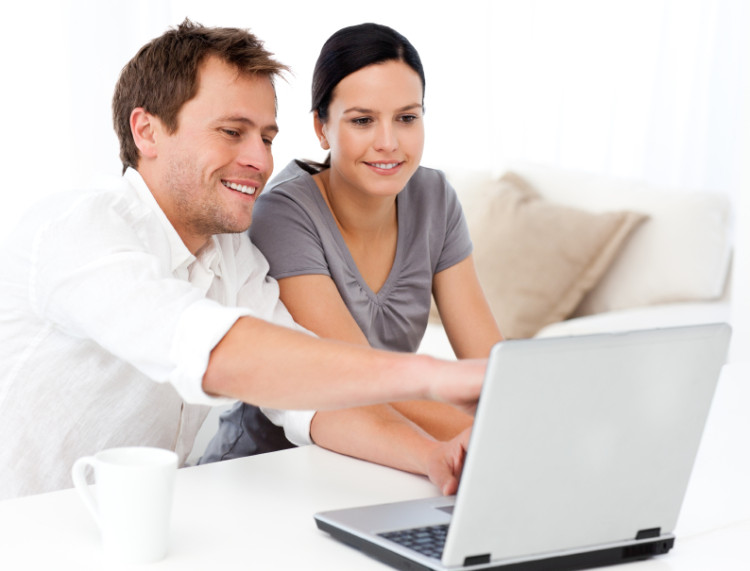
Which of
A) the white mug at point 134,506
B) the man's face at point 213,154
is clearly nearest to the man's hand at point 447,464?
the white mug at point 134,506

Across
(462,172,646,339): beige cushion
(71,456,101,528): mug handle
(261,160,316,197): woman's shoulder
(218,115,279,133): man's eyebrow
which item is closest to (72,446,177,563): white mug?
(71,456,101,528): mug handle

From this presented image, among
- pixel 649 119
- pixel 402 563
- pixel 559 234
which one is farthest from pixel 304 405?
pixel 649 119

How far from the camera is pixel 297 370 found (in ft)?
3.34

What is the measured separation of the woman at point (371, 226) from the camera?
162cm

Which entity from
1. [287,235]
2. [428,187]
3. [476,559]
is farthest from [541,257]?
[476,559]

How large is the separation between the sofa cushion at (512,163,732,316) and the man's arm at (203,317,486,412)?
7.83 ft

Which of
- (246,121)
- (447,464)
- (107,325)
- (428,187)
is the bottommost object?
(447,464)

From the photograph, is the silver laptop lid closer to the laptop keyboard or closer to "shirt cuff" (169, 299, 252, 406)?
the laptop keyboard

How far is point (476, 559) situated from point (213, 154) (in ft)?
2.60

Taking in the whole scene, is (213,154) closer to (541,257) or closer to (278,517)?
(278,517)

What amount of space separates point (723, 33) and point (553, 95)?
0.68 meters

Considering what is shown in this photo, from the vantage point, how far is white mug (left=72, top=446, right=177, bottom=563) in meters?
0.85

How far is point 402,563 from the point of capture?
34.8 inches

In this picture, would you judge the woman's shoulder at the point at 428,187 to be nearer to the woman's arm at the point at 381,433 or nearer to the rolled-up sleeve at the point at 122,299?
the woman's arm at the point at 381,433
